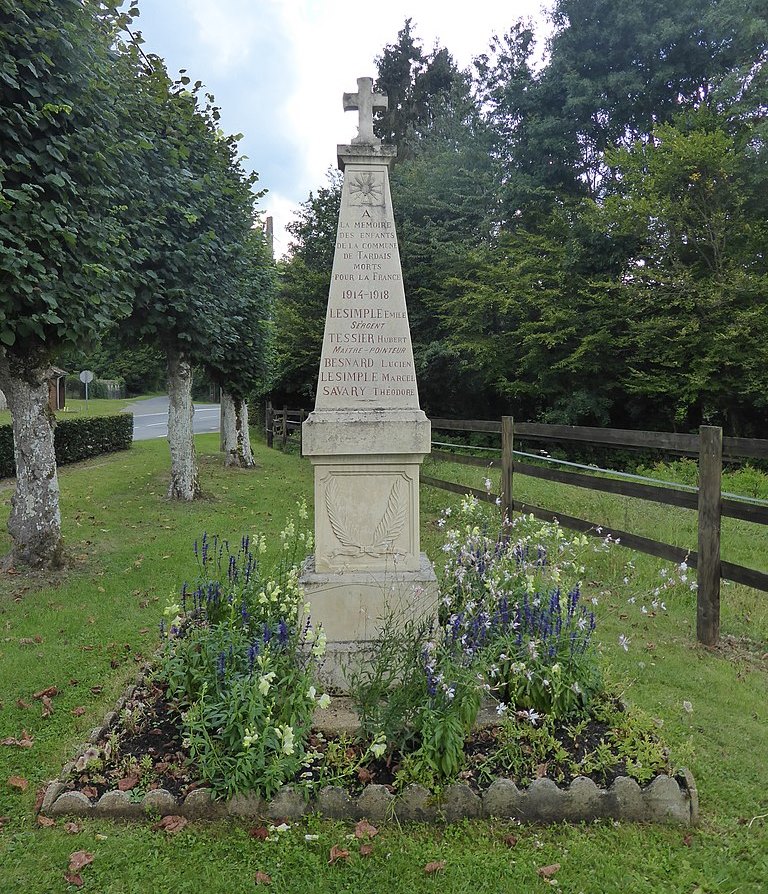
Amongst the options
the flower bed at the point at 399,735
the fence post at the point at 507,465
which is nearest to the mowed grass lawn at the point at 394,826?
the flower bed at the point at 399,735

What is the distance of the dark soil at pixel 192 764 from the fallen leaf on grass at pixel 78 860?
31 centimetres

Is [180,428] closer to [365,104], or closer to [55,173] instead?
[55,173]

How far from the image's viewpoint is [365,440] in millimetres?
4133

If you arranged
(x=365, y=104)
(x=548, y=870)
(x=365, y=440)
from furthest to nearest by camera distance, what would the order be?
(x=365, y=104) < (x=365, y=440) < (x=548, y=870)

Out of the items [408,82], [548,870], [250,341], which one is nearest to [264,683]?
[548,870]

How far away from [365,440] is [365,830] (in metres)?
2.24

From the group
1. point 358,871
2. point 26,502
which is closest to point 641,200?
point 26,502

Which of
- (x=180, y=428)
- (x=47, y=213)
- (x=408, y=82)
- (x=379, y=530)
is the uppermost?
(x=408, y=82)

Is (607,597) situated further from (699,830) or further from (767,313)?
(767,313)

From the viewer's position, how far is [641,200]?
13859 millimetres

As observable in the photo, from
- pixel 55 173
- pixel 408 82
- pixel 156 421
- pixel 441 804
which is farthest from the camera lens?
pixel 156 421

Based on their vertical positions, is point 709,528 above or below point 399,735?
above

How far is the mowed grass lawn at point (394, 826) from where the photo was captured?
101 inches

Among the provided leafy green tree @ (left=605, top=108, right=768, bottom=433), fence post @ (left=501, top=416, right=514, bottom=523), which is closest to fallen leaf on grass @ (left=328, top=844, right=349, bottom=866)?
fence post @ (left=501, top=416, right=514, bottom=523)
